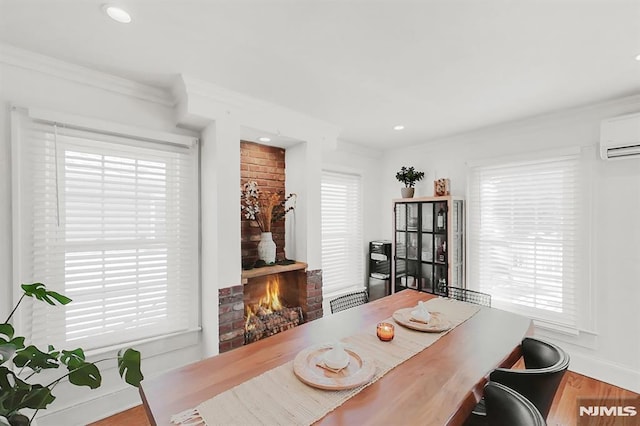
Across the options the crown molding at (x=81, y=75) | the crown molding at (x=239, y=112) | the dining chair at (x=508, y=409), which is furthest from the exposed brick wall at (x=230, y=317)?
the dining chair at (x=508, y=409)

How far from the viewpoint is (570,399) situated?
8.08ft

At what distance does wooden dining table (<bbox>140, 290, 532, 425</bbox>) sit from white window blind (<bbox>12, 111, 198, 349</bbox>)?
4.15 feet

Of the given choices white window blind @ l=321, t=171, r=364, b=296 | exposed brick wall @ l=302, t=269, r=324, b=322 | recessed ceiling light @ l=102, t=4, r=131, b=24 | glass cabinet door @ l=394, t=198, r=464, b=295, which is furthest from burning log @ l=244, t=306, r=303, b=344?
recessed ceiling light @ l=102, t=4, r=131, b=24

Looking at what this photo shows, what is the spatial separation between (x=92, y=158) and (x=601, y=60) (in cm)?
372

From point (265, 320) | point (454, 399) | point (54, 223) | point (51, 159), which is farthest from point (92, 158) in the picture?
point (454, 399)

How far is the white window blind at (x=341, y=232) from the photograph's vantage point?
394 centimetres

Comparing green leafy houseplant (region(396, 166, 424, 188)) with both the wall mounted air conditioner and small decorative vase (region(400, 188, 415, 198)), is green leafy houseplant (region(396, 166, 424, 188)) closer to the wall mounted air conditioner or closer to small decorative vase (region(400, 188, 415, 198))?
small decorative vase (region(400, 188, 415, 198))

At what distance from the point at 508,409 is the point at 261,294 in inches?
96.4

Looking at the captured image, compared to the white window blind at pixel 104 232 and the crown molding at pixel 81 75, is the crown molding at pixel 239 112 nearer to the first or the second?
the crown molding at pixel 81 75

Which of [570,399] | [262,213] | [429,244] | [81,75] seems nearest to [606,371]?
[570,399]

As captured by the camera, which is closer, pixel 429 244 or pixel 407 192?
pixel 429 244

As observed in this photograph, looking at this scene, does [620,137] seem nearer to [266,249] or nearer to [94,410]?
[266,249]

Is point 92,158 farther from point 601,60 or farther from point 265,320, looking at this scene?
point 601,60

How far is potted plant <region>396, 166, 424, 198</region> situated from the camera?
4023mm
